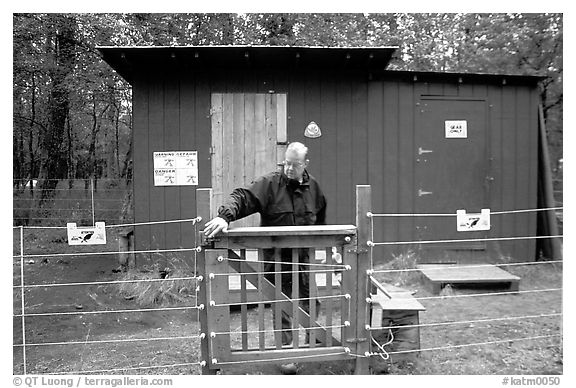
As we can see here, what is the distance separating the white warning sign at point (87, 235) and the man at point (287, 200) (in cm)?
141

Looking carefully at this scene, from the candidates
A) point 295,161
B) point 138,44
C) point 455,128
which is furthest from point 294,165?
point 138,44

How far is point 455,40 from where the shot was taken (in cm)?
1175

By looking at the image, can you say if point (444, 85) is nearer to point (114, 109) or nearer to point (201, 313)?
point (201, 313)

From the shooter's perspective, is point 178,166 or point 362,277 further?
point 178,166

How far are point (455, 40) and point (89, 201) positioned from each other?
999cm

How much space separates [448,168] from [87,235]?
5.11 metres

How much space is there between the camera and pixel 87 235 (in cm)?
418

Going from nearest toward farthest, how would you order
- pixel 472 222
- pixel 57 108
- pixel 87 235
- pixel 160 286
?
pixel 87 235
pixel 472 222
pixel 160 286
pixel 57 108

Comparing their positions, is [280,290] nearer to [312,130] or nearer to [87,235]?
[87,235]

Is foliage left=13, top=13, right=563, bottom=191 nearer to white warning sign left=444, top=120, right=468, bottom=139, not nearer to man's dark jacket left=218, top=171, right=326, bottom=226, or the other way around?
white warning sign left=444, top=120, right=468, bottom=139

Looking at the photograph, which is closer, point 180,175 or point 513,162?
point 180,175

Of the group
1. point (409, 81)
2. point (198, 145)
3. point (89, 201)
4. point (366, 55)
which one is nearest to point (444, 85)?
point (409, 81)

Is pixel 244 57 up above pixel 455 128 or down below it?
above

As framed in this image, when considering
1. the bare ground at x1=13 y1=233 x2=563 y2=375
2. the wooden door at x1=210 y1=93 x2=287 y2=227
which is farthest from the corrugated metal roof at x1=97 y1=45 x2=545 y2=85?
the bare ground at x1=13 y1=233 x2=563 y2=375
